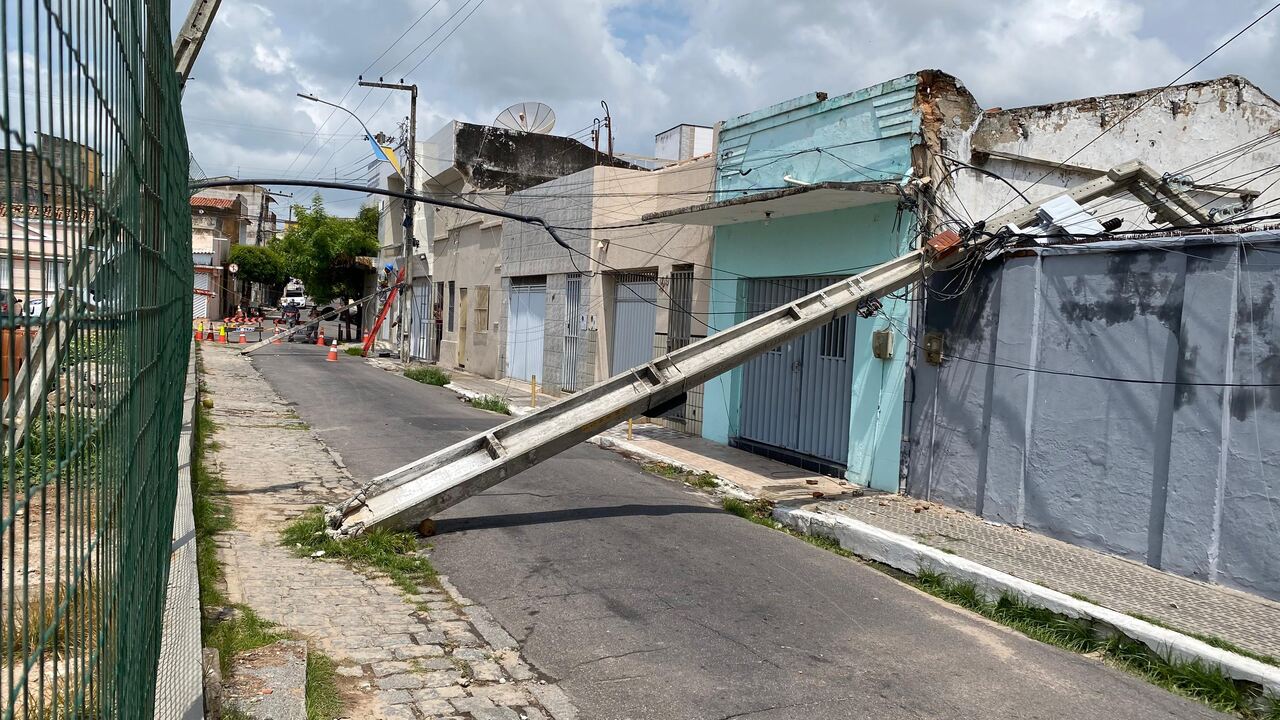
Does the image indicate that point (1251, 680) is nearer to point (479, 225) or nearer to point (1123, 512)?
point (1123, 512)

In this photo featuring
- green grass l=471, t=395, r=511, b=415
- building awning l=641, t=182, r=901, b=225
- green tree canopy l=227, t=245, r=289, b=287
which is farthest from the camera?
green tree canopy l=227, t=245, r=289, b=287

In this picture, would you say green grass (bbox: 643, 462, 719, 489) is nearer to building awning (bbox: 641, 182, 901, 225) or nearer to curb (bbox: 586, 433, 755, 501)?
curb (bbox: 586, 433, 755, 501)

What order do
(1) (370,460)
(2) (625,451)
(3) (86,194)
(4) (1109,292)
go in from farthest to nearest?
(2) (625,451), (1) (370,460), (4) (1109,292), (3) (86,194)

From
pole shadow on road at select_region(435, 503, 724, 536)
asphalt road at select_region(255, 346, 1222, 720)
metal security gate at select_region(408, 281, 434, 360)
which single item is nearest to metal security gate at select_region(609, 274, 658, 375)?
asphalt road at select_region(255, 346, 1222, 720)

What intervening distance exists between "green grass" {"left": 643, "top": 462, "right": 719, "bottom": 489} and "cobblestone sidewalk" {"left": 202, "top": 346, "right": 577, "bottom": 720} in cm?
401

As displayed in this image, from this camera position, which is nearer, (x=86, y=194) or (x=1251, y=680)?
(x=86, y=194)

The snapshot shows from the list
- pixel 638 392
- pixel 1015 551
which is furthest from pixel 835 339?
pixel 1015 551

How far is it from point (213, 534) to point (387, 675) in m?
3.33

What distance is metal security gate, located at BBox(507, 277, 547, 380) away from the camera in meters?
21.4

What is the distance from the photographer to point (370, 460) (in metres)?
11.3

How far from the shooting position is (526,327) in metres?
22.2

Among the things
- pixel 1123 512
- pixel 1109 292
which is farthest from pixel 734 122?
pixel 1123 512

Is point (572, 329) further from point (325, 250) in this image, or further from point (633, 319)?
point (325, 250)

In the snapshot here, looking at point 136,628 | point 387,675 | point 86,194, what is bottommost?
point 387,675
